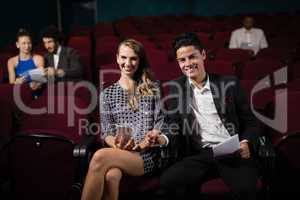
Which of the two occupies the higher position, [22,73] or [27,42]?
[27,42]

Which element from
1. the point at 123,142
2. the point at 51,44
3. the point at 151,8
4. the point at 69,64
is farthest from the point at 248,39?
the point at 151,8

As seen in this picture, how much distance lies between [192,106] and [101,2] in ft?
29.0

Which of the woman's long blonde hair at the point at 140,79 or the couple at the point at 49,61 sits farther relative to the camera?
the couple at the point at 49,61

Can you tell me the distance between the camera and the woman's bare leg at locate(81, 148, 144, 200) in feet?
5.86

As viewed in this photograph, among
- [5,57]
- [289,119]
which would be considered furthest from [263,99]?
[5,57]

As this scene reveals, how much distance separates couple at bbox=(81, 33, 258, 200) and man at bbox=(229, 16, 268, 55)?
2917mm

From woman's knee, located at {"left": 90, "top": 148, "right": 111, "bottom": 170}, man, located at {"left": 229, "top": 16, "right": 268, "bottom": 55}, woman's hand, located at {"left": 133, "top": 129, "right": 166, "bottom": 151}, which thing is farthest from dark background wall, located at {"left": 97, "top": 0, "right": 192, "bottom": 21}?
woman's knee, located at {"left": 90, "top": 148, "right": 111, "bottom": 170}

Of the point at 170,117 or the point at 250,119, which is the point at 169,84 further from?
the point at 250,119

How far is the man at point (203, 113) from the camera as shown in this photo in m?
1.98

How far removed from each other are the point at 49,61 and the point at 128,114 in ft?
4.58

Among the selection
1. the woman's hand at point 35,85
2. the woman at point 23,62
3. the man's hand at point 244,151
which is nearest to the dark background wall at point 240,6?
the woman at point 23,62

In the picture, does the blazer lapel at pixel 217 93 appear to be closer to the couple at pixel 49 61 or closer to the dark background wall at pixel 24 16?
the couple at pixel 49 61

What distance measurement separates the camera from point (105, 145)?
2105 mm

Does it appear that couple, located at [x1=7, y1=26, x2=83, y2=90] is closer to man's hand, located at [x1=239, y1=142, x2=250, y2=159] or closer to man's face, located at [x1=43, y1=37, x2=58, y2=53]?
man's face, located at [x1=43, y1=37, x2=58, y2=53]
